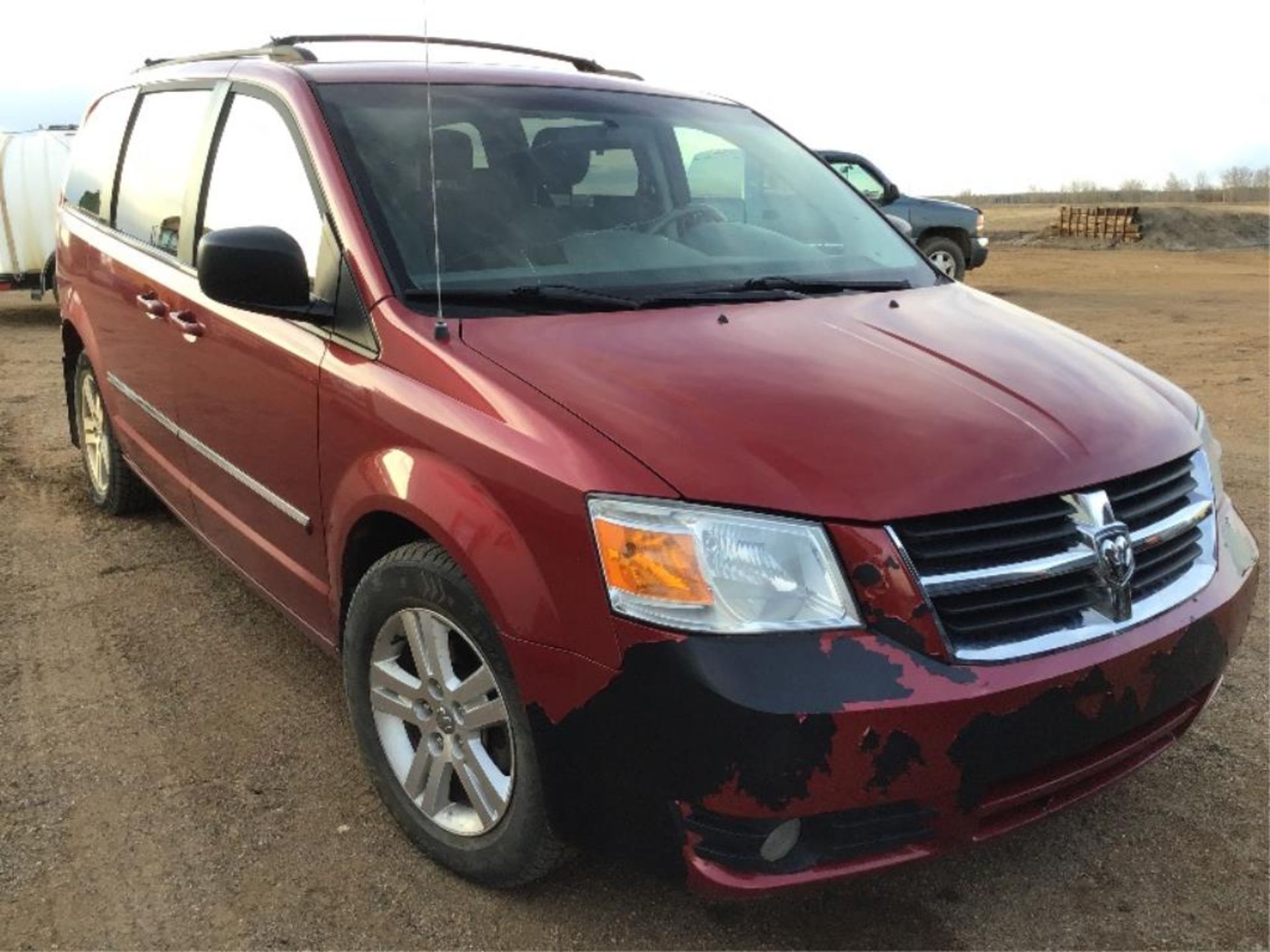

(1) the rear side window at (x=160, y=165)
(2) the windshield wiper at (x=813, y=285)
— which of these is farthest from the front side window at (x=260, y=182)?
(2) the windshield wiper at (x=813, y=285)

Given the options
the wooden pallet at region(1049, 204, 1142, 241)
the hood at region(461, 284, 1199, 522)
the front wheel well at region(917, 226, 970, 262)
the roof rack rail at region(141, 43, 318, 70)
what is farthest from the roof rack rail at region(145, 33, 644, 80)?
the wooden pallet at region(1049, 204, 1142, 241)

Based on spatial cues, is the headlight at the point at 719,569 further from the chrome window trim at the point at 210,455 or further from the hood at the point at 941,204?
the hood at the point at 941,204

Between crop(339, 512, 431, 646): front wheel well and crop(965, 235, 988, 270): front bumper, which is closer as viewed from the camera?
crop(339, 512, 431, 646): front wheel well

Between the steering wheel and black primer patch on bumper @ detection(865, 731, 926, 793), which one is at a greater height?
the steering wheel

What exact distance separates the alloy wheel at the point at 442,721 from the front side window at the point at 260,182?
0.95m

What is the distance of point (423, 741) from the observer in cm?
260

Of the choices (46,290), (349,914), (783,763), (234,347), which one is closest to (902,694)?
(783,763)

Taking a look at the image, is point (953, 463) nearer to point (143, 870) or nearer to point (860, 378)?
point (860, 378)

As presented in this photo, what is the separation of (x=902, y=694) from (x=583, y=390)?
0.83 meters

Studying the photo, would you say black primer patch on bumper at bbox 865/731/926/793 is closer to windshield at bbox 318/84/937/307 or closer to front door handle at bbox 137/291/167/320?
A: windshield at bbox 318/84/937/307

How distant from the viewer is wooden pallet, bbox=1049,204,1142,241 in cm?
3316

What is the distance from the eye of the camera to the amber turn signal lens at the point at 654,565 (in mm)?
2029

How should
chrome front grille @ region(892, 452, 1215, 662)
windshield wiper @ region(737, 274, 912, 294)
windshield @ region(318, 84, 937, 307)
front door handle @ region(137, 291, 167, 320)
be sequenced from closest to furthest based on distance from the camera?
chrome front grille @ region(892, 452, 1215, 662) < windshield @ region(318, 84, 937, 307) < windshield wiper @ region(737, 274, 912, 294) < front door handle @ region(137, 291, 167, 320)

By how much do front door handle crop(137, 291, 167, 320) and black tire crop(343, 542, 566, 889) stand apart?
5.02 feet
